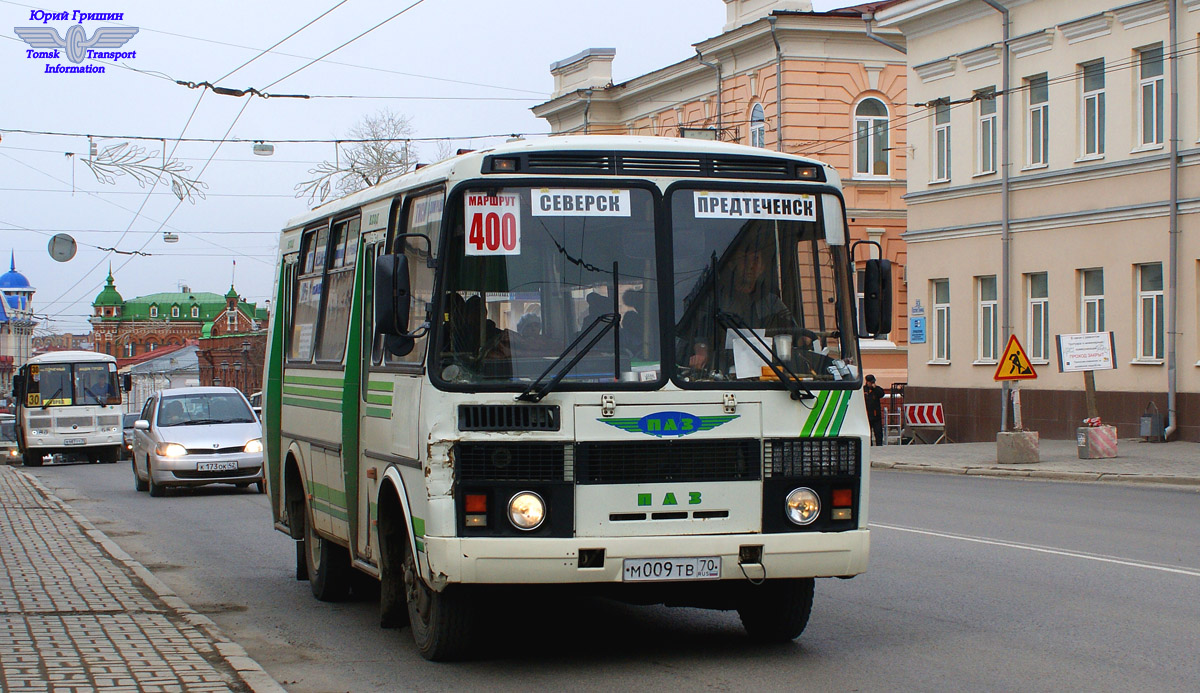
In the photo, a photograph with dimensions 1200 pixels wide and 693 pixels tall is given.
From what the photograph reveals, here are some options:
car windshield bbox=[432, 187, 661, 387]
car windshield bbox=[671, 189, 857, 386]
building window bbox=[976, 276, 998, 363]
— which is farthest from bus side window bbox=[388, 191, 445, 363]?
building window bbox=[976, 276, 998, 363]

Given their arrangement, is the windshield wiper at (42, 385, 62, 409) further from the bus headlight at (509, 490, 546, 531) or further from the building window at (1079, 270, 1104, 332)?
the bus headlight at (509, 490, 546, 531)

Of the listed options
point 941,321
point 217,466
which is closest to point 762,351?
point 217,466

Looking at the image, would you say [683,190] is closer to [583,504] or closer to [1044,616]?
[583,504]

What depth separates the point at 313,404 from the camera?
34.0 ft

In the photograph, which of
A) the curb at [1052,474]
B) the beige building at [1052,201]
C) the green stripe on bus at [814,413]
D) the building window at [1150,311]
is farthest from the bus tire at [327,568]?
the building window at [1150,311]

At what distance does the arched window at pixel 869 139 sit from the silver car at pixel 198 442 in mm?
25882

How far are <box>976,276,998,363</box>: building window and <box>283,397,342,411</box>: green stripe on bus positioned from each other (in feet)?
79.2

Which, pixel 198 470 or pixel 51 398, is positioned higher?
pixel 51 398

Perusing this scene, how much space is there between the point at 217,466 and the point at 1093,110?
1813 centimetres

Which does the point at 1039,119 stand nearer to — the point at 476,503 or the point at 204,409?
the point at 204,409

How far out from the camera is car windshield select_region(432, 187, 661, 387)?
7.43 meters

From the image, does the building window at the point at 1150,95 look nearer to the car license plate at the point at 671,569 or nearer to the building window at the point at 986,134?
the building window at the point at 986,134

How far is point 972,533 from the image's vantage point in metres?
14.0

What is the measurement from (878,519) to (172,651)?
9020 mm
